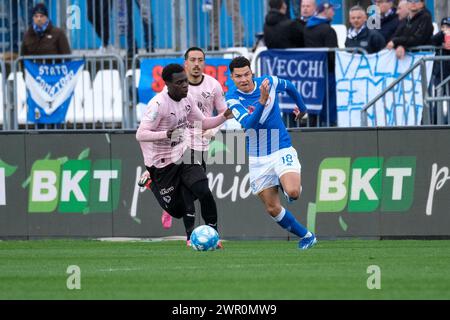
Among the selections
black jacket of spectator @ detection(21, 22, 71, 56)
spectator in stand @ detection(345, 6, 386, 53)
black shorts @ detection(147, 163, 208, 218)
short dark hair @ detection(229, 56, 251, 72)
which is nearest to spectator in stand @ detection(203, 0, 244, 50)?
spectator in stand @ detection(345, 6, 386, 53)

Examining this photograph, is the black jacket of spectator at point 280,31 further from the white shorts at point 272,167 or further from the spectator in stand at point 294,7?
the white shorts at point 272,167

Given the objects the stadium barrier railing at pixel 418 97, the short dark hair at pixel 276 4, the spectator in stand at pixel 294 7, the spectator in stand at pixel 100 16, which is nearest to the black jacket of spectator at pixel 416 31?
the stadium barrier railing at pixel 418 97

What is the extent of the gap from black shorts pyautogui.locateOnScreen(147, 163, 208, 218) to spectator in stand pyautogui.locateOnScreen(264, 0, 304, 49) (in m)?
4.19

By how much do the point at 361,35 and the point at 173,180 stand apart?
515cm

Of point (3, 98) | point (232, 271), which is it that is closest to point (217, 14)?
point (3, 98)

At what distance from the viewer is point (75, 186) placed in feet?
61.3

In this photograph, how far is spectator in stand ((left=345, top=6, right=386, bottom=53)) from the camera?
19.3m

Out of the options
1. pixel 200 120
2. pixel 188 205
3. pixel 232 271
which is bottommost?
pixel 232 271

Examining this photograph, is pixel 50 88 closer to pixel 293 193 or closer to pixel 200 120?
pixel 200 120

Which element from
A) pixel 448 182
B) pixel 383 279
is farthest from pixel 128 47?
pixel 383 279

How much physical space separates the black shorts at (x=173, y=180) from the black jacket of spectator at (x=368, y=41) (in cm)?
467

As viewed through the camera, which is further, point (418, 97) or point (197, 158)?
point (418, 97)

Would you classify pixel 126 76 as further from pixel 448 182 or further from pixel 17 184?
pixel 448 182

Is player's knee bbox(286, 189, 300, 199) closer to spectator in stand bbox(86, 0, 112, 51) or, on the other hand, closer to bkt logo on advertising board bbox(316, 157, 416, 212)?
bkt logo on advertising board bbox(316, 157, 416, 212)
